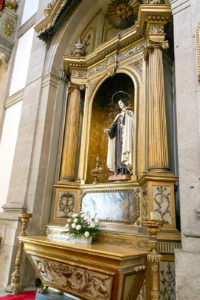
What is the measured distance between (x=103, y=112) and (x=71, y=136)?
1.12 meters

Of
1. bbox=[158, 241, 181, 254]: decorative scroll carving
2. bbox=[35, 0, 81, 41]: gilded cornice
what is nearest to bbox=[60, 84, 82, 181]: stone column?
bbox=[35, 0, 81, 41]: gilded cornice

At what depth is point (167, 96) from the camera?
4461 millimetres

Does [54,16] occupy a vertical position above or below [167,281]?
above

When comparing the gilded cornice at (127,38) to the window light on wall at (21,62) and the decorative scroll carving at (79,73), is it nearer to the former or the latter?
the decorative scroll carving at (79,73)

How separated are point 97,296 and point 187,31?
3.47 meters

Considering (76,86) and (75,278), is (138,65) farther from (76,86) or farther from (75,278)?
(75,278)

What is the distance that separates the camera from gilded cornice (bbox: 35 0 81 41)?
5.80 m

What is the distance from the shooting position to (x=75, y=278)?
3154 mm

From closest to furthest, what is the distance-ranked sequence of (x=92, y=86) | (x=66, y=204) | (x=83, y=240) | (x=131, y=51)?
(x=83, y=240), (x=66, y=204), (x=131, y=51), (x=92, y=86)

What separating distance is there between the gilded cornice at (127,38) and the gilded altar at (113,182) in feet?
0.05

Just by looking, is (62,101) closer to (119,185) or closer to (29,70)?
(29,70)

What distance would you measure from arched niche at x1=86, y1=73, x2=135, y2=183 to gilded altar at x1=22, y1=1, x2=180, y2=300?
2cm

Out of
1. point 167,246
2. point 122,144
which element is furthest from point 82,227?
point 122,144

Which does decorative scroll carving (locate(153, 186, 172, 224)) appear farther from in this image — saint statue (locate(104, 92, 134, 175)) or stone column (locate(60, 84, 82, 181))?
stone column (locate(60, 84, 82, 181))
